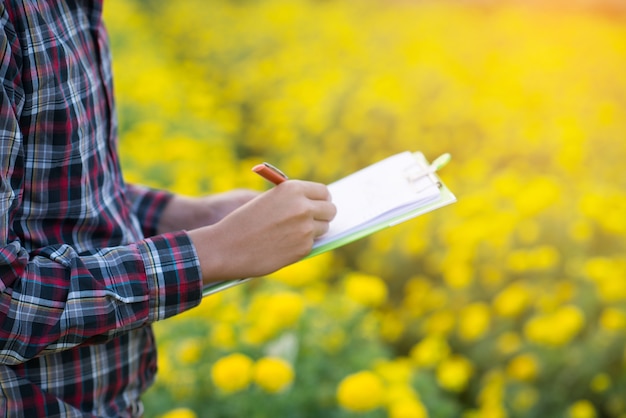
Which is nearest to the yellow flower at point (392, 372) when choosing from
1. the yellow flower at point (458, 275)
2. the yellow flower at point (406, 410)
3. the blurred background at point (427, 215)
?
the blurred background at point (427, 215)

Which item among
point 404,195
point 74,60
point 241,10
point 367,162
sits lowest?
point 367,162

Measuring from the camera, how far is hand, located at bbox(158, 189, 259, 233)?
1278mm

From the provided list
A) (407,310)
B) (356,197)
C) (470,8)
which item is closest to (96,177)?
(356,197)

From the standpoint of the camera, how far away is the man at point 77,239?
913 mm

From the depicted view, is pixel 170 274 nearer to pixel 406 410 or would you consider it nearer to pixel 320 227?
pixel 320 227

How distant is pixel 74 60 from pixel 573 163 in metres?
2.29

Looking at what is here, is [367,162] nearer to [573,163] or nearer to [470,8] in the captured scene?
[573,163]

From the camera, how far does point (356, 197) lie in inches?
45.7

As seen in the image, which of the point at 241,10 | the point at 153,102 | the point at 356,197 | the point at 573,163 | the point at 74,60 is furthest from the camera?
the point at 241,10

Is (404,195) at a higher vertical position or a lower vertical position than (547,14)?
lower

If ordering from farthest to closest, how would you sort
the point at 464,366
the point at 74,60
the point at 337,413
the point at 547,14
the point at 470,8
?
1. the point at 470,8
2. the point at 547,14
3. the point at 464,366
4. the point at 337,413
5. the point at 74,60

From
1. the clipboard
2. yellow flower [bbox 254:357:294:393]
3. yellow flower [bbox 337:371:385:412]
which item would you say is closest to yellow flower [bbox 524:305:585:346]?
yellow flower [bbox 337:371:385:412]

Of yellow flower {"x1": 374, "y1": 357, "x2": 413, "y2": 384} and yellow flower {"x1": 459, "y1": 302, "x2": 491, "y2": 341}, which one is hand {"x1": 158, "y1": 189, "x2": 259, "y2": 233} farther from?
yellow flower {"x1": 459, "y1": 302, "x2": 491, "y2": 341}

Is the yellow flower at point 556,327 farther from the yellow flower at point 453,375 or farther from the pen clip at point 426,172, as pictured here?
the pen clip at point 426,172
